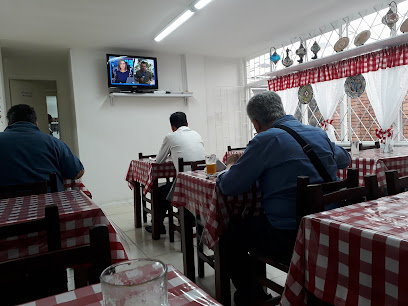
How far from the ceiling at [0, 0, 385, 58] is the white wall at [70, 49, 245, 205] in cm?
46

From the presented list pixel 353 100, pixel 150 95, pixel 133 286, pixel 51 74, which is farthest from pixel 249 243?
pixel 51 74

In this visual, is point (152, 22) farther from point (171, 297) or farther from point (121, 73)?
point (171, 297)

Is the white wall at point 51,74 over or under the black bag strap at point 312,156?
over

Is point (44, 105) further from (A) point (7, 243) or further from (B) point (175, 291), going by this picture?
(B) point (175, 291)

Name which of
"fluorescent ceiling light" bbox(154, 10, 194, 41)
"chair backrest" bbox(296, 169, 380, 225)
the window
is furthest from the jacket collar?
the window

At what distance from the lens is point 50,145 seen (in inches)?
81.5

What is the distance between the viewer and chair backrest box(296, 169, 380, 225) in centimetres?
111

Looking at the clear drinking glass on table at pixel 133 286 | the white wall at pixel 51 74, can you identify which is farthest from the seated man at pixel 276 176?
the white wall at pixel 51 74

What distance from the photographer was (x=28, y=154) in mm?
1981

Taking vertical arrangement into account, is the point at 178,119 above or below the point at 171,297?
above

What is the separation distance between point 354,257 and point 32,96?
6.24 m

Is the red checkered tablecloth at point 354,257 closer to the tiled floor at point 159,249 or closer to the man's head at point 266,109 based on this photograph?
the man's head at point 266,109

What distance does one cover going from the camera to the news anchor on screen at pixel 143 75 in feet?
16.6

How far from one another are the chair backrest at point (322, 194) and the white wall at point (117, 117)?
14.4 feet
